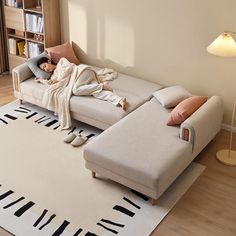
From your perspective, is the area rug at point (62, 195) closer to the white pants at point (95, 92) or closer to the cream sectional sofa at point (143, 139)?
the cream sectional sofa at point (143, 139)

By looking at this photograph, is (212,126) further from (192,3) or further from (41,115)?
(41,115)

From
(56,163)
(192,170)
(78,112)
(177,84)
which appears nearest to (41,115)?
(78,112)

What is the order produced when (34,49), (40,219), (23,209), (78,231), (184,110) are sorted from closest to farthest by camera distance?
(78,231)
(40,219)
(23,209)
(184,110)
(34,49)

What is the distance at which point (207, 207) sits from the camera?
3607mm

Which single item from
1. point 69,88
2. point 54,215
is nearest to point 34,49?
point 69,88

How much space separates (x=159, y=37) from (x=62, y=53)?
1259 millimetres

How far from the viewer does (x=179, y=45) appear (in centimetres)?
468

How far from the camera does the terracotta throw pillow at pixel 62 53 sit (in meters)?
5.26

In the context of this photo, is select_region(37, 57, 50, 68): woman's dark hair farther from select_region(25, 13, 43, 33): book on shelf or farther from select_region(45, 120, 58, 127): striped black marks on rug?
select_region(45, 120, 58, 127): striped black marks on rug

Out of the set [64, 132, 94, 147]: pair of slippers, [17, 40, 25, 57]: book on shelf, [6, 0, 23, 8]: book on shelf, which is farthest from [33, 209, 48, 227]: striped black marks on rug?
[6, 0, 23, 8]: book on shelf

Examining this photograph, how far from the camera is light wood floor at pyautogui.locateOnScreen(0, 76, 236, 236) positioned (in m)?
3.37

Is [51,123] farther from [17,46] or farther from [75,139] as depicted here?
[17,46]

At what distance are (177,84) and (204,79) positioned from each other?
0.35 m

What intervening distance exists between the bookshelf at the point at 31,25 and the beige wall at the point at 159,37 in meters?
0.16
